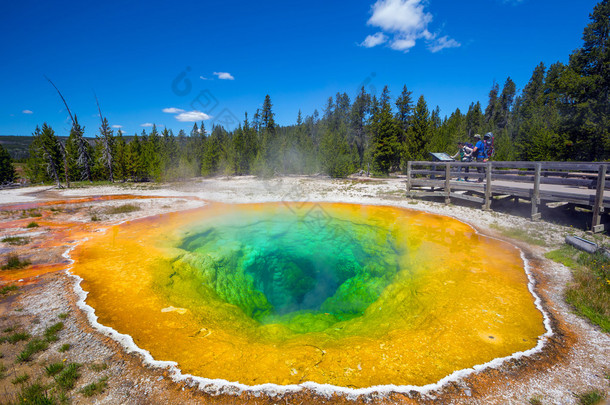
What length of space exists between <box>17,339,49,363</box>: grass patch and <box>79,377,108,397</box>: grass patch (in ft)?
4.11

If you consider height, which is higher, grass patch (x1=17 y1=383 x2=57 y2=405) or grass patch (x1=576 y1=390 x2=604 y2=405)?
grass patch (x1=17 y1=383 x2=57 y2=405)

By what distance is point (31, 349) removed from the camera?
12.6ft

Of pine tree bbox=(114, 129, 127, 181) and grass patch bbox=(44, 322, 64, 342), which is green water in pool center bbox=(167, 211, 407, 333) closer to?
grass patch bbox=(44, 322, 64, 342)

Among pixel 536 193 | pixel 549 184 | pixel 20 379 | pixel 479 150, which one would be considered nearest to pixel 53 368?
pixel 20 379

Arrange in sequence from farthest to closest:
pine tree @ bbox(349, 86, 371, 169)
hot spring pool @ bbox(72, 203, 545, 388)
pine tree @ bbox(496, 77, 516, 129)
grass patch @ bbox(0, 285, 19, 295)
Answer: pine tree @ bbox(496, 77, 516, 129)
pine tree @ bbox(349, 86, 371, 169)
grass patch @ bbox(0, 285, 19, 295)
hot spring pool @ bbox(72, 203, 545, 388)

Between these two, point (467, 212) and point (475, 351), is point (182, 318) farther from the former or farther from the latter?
point (467, 212)

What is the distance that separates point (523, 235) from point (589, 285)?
4.01 m

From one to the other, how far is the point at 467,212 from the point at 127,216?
16.3 metres

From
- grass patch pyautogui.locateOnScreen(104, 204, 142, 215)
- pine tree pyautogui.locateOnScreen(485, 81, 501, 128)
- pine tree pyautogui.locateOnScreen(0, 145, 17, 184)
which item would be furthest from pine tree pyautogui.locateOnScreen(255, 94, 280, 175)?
pine tree pyautogui.locateOnScreen(485, 81, 501, 128)

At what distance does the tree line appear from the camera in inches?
928

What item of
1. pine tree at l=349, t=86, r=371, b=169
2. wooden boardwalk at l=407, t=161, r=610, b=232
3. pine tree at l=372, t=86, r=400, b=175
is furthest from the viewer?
pine tree at l=349, t=86, r=371, b=169

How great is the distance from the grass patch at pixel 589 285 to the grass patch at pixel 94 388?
23.9 ft

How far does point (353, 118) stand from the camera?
42469 mm

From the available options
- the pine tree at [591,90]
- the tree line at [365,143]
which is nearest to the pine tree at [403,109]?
the tree line at [365,143]
